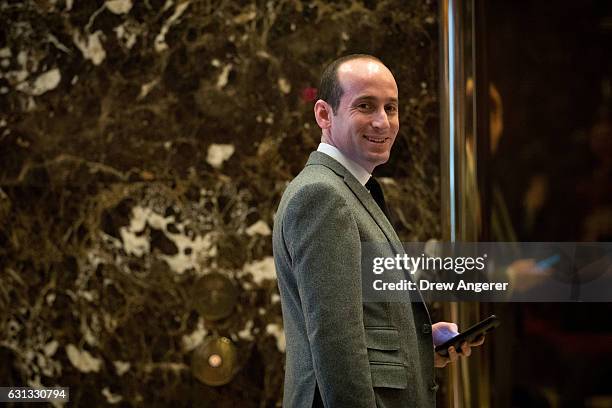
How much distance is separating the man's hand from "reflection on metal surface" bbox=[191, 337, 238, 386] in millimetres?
701

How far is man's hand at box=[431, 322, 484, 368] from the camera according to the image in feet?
4.80

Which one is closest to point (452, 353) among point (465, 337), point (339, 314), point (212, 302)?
point (465, 337)

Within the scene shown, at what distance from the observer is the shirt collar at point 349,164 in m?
1.44

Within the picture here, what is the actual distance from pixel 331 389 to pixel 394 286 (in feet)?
0.67

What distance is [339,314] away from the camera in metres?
1.27

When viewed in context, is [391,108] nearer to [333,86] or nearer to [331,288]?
[333,86]

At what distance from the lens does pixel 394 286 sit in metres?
1.37

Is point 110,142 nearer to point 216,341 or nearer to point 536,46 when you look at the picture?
point 216,341

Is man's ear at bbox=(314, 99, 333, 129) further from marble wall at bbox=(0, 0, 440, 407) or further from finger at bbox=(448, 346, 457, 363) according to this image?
marble wall at bbox=(0, 0, 440, 407)

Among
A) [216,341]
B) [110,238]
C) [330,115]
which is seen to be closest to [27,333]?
[110,238]

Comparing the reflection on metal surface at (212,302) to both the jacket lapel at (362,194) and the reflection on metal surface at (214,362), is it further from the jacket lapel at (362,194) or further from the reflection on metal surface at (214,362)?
the jacket lapel at (362,194)

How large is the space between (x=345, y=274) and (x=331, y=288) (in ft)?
0.10

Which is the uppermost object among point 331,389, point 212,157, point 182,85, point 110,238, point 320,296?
point 182,85

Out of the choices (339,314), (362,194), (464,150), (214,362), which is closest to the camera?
(339,314)
